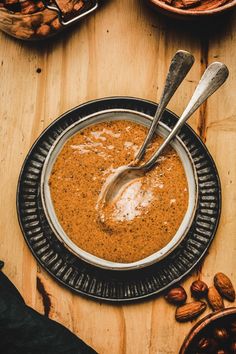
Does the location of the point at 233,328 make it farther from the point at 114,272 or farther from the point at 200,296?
the point at 114,272

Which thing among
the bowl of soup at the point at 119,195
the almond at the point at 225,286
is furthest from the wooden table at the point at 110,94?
the bowl of soup at the point at 119,195

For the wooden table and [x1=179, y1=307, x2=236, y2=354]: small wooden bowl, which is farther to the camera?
the wooden table

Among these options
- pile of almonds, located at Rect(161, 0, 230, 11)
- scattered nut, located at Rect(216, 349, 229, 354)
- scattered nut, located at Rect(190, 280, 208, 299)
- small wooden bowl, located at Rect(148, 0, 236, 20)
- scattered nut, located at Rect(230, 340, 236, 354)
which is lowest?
scattered nut, located at Rect(216, 349, 229, 354)

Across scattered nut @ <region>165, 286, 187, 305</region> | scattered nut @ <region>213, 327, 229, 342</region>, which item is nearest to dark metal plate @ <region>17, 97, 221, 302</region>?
scattered nut @ <region>165, 286, 187, 305</region>

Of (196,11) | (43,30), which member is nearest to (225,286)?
(196,11)

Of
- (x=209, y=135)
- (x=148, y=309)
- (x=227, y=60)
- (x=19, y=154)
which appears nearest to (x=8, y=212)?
(x=19, y=154)

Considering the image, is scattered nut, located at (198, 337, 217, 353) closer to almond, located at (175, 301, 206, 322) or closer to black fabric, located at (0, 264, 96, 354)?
almond, located at (175, 301, 206, 322)

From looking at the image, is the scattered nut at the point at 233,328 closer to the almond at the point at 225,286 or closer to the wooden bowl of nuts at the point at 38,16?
the almond at the point at 225,286
